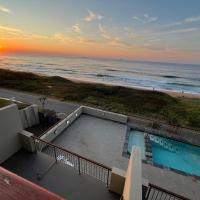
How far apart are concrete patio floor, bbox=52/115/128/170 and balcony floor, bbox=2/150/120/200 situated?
2965 mm

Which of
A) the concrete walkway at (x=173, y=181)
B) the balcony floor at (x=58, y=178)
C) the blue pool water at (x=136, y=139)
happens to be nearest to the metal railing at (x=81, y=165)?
the balcony floor at (x=58, y=178)

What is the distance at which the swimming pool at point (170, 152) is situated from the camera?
29.1 feet

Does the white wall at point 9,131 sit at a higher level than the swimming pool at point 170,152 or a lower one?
higher

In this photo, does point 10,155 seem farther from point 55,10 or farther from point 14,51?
point 14,51

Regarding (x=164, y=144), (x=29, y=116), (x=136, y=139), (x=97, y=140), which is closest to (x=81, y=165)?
(x=97, y=140)

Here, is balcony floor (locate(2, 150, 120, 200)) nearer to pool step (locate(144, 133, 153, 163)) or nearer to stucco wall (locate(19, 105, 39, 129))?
pool step (locate(144, 133, 153, 163))

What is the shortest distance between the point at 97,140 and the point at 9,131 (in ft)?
18.5

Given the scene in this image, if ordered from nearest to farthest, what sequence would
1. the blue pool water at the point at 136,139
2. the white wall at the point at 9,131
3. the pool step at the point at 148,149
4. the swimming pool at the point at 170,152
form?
the white wall at the point at 9,131
the pool step at the point at 148,149
the swimming pool at the point at 170,152
the blue pool water at the point at 136,139

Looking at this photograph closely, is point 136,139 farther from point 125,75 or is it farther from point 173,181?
point 125,75

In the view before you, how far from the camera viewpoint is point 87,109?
12.2 metres

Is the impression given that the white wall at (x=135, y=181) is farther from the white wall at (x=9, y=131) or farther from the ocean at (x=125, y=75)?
the ocean at (x=125, y=75)

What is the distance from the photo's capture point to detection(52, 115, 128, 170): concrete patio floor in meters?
7.95

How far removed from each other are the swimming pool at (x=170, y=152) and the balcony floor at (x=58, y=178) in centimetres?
504

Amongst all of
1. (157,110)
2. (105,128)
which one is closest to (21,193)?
(105,128)
